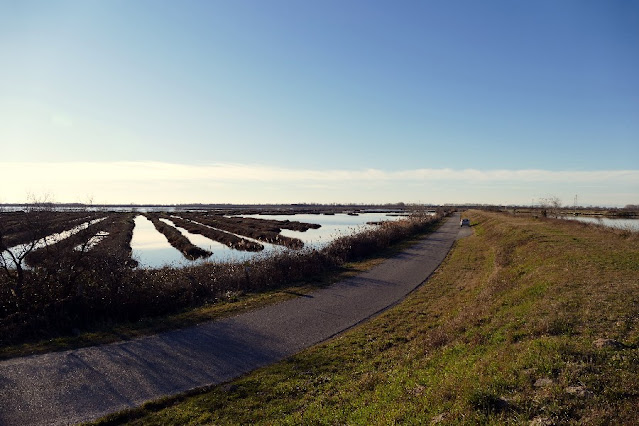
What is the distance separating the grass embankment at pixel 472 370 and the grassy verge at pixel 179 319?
491cm

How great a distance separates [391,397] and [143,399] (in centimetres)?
523

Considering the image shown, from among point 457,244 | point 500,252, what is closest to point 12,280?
point 500,252

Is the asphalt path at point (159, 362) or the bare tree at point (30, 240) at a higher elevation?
the bare tree at point (30, 240)

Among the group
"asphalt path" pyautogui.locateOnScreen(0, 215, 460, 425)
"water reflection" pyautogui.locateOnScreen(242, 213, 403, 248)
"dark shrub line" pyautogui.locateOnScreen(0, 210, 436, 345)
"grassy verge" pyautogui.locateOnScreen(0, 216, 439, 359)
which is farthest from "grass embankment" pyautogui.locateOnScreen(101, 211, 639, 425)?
"water reflection" pyautogui.locateOnScreen(242, 213, 403, 248)

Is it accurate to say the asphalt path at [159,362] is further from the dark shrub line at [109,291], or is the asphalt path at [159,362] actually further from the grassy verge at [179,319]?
the dark shrub line at [109,291]

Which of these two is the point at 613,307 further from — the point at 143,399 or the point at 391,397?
the point at 143,399

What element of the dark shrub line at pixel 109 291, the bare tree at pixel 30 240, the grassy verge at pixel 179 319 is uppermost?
the bare tree at pixel 30 240

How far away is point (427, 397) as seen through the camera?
6480 millimetres

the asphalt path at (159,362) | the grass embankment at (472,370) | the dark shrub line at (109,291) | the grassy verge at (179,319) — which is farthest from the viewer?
the dark shrub line at (109,291)

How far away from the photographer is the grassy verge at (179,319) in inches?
424

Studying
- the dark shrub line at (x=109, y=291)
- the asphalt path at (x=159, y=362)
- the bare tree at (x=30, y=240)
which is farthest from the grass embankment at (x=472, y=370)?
the bare tree at (x=30, y=240)

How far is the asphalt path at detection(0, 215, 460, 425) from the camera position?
7645 mm

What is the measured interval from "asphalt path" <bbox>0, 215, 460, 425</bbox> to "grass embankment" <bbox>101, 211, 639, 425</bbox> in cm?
67

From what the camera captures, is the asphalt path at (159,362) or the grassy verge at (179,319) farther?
the grassy verge at (179,319)
